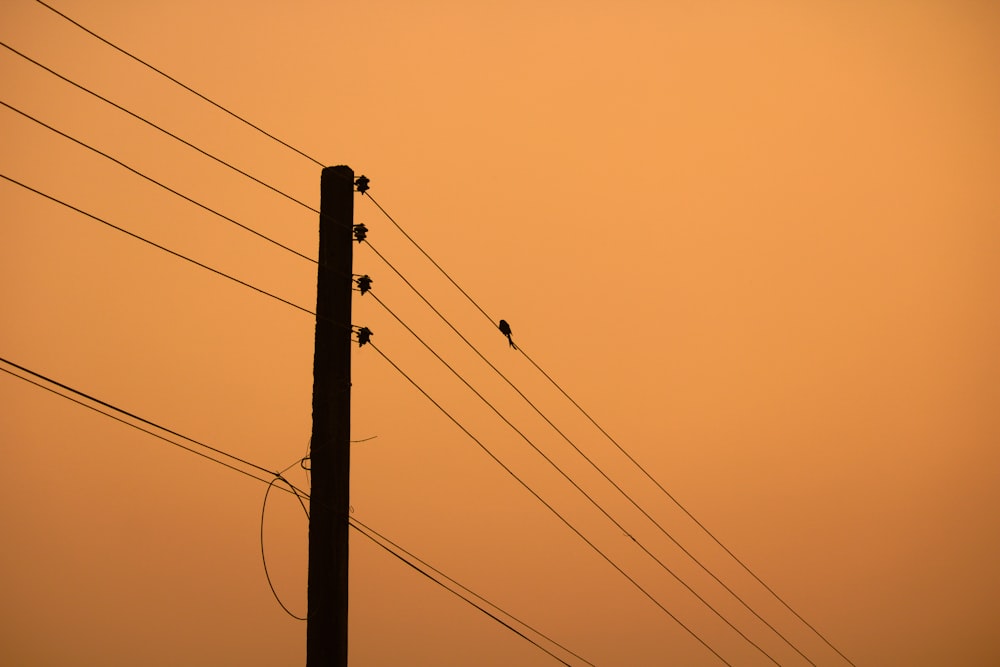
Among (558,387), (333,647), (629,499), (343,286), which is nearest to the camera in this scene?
(333,647)

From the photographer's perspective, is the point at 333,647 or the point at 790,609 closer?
the point at 333,647

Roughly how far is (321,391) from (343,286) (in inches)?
29.3

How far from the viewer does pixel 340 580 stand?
534 cm

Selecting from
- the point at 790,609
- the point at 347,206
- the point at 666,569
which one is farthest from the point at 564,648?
the point at 347,206

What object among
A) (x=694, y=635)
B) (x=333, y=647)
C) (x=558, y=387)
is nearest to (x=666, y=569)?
(x=694, y=635)

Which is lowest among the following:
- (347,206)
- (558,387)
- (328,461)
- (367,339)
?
(328,461)

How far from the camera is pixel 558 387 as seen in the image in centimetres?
1485

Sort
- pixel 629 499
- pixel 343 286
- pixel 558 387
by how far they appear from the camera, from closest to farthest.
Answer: pixel 343 286
pixel 629 499
pixel 558 387

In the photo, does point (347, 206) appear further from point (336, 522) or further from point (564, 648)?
point (564, 648)

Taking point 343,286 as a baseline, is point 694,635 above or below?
below

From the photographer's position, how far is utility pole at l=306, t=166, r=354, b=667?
5.29 metres

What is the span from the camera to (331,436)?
5.43 m

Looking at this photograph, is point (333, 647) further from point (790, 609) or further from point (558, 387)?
point (790, 609)

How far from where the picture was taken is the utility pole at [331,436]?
5.29 m
